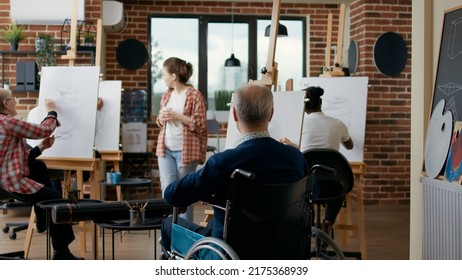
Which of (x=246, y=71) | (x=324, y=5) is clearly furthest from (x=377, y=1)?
(x=246, y=71)

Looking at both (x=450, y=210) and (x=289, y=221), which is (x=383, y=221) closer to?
(x=450, y=210)

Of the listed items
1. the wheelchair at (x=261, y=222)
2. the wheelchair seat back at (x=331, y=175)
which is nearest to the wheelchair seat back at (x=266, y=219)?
the wheelchair at (x=261, y=222)

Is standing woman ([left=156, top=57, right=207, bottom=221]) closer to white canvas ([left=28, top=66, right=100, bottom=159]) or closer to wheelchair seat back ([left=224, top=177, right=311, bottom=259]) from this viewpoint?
white canvas ([left=28, top=66, right=100, bottom=159])

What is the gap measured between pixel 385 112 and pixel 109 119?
333 cm

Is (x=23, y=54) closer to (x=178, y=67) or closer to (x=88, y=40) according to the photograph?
(x=88, y=40)

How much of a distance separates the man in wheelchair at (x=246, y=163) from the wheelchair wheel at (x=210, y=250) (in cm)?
9

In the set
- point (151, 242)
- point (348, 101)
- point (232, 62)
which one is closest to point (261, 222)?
point (151, 242)

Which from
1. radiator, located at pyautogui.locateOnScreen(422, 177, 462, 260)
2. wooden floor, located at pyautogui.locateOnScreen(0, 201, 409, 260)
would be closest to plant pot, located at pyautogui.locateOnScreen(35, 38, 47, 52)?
wooden floor, located at pyautogui.locateOnScreen(0, 201, 409, 260)

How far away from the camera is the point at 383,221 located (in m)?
6.89

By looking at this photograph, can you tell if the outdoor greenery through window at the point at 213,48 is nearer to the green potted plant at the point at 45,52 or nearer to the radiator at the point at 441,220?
the green potted plant at the point at 45,52

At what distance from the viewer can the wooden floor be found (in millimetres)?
5148

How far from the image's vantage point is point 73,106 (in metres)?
5.21

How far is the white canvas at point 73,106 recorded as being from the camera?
515 cm
